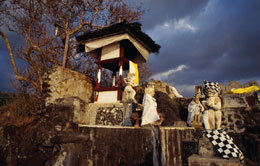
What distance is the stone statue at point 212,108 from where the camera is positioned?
10.5 feet

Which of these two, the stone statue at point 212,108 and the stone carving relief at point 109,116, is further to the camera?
the stone carving relief at point 109,116

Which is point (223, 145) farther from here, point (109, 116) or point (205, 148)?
point (109, 116)

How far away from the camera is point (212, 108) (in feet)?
10.6

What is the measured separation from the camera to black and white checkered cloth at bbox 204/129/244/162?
219 centimetres

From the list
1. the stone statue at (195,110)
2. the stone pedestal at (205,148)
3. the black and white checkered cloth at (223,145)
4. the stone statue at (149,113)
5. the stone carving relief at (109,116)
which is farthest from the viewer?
the stone statue at (195,110)

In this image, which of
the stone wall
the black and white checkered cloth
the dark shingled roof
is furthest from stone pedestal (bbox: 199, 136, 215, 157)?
the dark shingled roof

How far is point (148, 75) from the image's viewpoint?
1791cm

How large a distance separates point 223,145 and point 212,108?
1.06 meters

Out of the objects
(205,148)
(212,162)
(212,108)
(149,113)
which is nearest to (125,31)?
(149,113)

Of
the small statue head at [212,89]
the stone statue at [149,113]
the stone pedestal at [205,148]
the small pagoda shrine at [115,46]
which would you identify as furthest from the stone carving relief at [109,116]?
the stone pedestal at [205,148]

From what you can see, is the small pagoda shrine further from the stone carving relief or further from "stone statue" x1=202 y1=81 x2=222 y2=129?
"stone statue" x1=202 y1=81 x2=222 y2=129

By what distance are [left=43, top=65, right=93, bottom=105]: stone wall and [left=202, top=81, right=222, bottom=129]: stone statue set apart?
20.0 ft

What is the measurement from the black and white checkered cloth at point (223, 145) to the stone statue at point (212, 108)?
789 millimetres

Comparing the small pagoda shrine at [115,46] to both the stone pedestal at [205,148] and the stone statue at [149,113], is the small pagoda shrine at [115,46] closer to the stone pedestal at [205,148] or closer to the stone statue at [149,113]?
the stone statue at [149,113]
